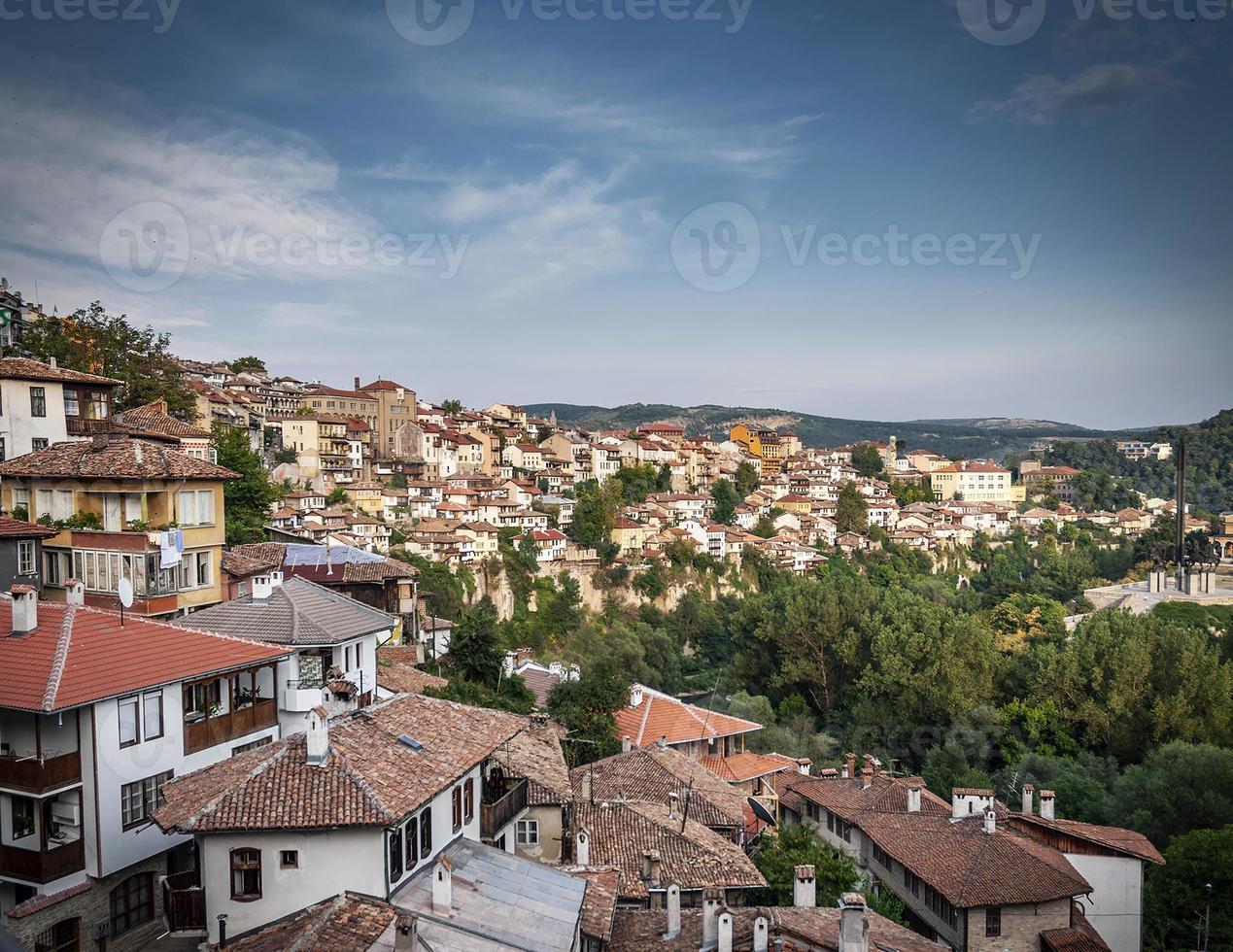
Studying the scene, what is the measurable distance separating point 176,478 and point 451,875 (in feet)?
31.0

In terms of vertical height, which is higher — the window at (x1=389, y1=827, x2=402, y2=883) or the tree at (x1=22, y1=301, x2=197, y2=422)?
the tree at (x1=22, y1=301, x2=197, y2=422)

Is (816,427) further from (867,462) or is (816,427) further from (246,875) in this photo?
(246,875)

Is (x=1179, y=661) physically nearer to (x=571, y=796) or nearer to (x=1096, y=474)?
(x=571, y=796)

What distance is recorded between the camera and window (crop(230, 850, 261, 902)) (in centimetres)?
807

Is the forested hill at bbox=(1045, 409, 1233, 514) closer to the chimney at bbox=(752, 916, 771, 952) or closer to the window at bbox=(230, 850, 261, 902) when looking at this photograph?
the chimney at bbox=(752, 916, 771, 952)

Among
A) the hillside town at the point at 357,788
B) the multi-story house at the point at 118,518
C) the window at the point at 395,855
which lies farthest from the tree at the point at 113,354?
the window at the point at 395,855

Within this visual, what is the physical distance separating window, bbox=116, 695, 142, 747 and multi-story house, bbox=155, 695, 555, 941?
1260mm

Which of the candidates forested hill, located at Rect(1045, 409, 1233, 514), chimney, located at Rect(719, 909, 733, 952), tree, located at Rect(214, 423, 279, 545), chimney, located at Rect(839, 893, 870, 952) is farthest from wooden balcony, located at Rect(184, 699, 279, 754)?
forested hill, located at Rect(1045, 409, 1233, 514)

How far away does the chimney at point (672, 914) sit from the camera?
34.5 feet

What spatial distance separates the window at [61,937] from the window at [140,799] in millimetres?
1044

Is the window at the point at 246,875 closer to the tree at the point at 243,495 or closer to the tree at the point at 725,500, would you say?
the tree at the point at 243,495

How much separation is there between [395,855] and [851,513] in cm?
6663

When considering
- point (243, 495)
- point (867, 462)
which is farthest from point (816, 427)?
point (243, 495)

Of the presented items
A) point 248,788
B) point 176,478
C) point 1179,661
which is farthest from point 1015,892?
point 1179,661
